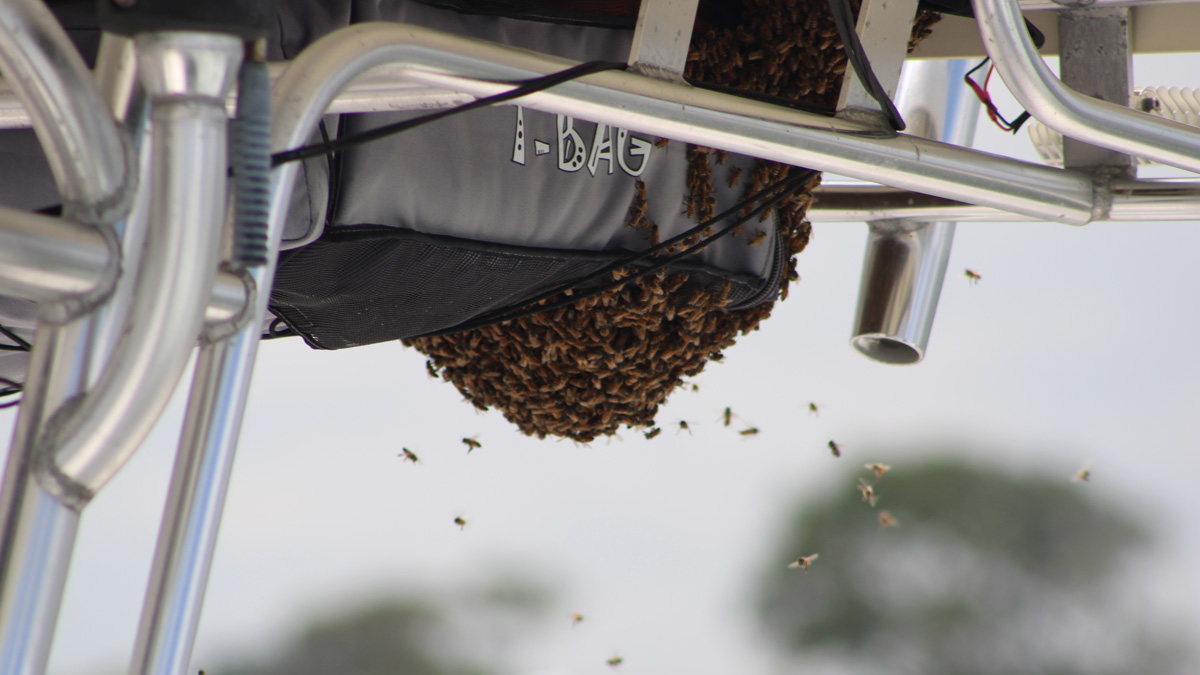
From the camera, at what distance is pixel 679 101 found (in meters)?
0.61

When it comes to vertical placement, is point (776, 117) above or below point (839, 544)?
above

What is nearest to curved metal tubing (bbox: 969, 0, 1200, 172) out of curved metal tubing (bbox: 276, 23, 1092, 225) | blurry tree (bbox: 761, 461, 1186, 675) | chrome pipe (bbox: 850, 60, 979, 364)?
curved metal tubing (bbox: 276, 23, 1092, 225)

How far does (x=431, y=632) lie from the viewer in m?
5.62

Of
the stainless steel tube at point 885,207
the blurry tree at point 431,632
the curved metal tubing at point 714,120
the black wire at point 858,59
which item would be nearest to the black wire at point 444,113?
the curved metal tubing at point 714,120

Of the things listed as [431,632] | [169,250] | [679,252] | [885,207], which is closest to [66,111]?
[169,250]

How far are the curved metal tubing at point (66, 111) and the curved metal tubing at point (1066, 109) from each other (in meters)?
0.46

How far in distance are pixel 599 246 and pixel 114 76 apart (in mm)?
398

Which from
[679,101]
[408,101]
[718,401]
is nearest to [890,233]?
[679,101]

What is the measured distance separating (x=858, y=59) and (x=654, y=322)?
236mm

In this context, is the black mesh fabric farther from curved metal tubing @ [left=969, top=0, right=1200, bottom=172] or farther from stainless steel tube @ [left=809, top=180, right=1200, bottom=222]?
stainless steel tube @ [left=809, top=180, right=1200, bottom=222]

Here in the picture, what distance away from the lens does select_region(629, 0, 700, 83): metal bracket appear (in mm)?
624

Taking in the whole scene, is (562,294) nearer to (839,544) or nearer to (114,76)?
(114,76)

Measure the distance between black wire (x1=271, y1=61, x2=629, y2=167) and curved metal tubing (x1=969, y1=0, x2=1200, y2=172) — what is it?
0.73 feet

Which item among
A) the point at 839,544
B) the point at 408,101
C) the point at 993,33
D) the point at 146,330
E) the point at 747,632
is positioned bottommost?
the point at 747,632
